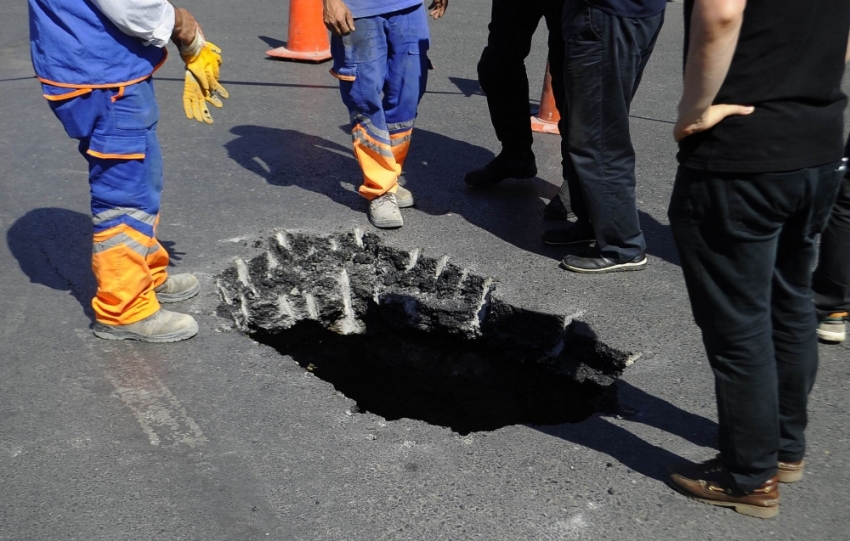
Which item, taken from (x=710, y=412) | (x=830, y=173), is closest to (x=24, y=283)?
(x=710, y=412)

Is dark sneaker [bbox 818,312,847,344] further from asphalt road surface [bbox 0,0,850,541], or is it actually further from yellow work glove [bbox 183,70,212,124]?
yellow work glove [bbox 183,70,212,124]

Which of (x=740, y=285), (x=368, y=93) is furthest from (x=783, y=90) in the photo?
(x=368, y=93)

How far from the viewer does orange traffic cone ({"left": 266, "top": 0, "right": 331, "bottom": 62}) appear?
7.76 meters

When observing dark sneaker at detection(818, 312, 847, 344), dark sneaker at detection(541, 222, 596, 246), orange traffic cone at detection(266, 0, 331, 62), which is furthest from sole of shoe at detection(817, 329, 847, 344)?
orange traffic cone at detection(266, 0, 331, 62)

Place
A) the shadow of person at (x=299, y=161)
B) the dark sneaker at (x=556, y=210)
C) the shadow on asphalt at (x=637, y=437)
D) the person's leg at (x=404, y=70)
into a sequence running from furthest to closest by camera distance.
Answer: the shadow of person at (x=299, y=161) → the dark sneaker at (x=556, y=210) → the person's leg at (x=404, y=70) → the shadow on asphalt at (x=637, y=437)

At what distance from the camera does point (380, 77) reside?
15.0ft

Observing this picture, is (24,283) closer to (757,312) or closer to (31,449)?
(31,449)

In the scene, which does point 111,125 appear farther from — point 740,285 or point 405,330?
point 740,285

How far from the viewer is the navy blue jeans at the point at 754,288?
2.34m

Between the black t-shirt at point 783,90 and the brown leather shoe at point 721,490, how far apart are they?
100cm

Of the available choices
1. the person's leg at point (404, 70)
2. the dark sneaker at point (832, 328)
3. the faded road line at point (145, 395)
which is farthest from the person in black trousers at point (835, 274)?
the faded road line at point (145, 395)

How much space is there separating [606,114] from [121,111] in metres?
2.11

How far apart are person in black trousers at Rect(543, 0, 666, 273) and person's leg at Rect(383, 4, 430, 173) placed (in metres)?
0.88

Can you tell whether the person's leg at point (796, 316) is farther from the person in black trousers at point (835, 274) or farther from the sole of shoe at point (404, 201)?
the sole of shoe at point (404, 201)
